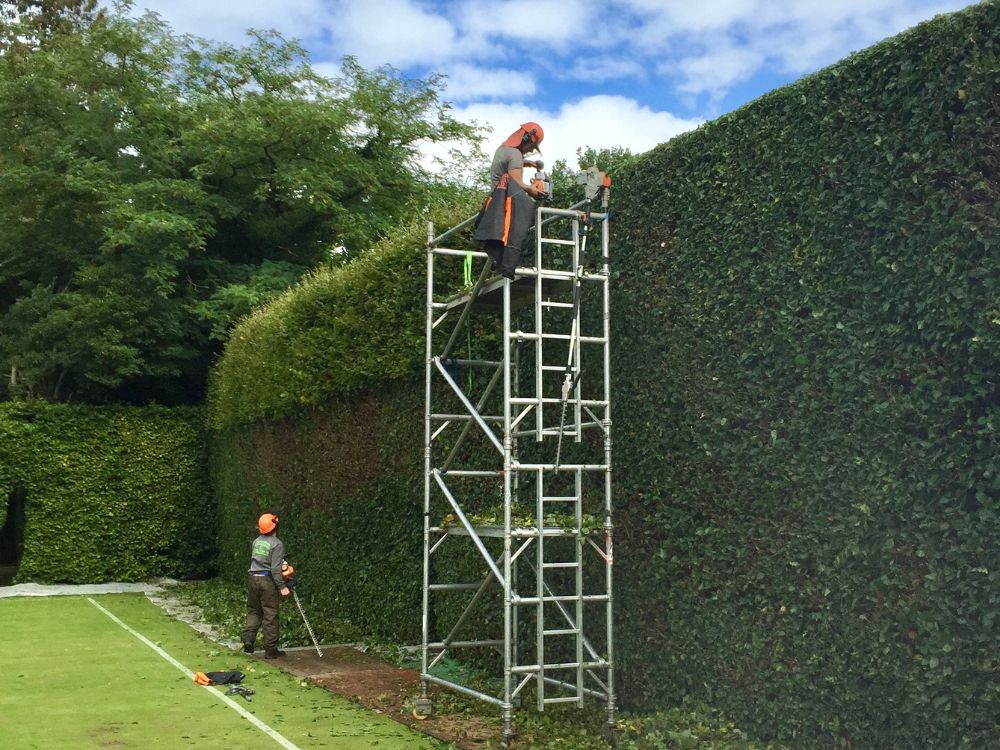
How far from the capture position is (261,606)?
41.0ft

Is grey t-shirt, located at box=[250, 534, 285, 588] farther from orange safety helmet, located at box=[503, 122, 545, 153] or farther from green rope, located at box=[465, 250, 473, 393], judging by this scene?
orange safety helmet, located at box=[503, 122, 545, 153]

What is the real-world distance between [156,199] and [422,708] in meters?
15.1

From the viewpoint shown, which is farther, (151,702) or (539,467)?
(151,702)

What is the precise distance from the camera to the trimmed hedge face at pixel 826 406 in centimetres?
573

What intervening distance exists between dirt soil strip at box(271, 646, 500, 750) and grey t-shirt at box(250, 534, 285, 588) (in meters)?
0.97

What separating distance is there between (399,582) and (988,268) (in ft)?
28.3

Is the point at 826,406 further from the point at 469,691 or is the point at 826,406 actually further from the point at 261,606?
the point at 261,606

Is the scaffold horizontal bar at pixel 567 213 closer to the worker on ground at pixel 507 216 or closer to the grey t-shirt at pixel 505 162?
the worker on ground at pixel 507 216

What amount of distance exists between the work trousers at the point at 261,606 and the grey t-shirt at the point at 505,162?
6503 millimetres

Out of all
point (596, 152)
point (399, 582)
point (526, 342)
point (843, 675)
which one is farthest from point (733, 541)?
point (596, 152)

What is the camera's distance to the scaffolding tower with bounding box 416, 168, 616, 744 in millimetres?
8000

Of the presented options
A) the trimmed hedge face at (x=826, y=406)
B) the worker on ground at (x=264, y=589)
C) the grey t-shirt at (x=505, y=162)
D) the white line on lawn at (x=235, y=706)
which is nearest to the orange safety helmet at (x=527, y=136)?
the grey t-shirt at (x=505, y=162)

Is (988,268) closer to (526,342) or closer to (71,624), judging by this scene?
(526,342)

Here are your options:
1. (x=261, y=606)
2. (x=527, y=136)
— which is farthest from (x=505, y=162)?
(x=261, y=606)
